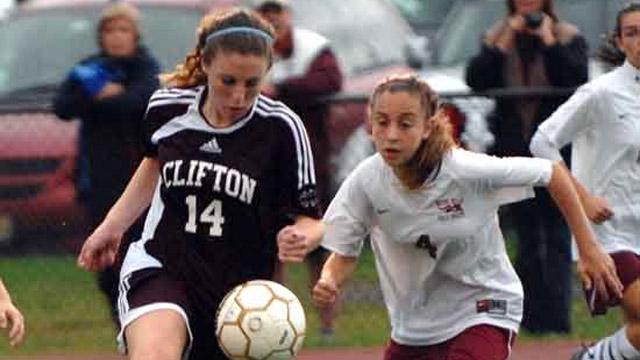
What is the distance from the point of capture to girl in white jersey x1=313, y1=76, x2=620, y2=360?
898cm

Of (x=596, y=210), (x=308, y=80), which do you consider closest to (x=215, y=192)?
(x=596, y=210)

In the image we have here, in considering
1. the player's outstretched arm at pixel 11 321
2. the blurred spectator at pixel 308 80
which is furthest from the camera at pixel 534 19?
the player's outstretched arm at pixel 11 321

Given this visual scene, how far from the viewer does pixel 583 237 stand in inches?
359

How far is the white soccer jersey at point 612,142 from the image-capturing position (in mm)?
10922

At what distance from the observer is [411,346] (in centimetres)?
923

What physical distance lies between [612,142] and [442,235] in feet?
6.98

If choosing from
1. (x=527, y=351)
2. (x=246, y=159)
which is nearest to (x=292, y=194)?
(x=246, y=159)

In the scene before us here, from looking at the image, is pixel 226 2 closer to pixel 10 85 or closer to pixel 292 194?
pixel 10 85

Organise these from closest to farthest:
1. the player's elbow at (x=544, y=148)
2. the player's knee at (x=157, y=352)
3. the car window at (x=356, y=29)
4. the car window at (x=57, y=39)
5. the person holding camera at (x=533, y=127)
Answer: the player's knee at (x=157, y=352) < the player's elbow at (x=544, y=148) < the person holding camera at (x=533, y=127) < the car window at (x=57, y=39) < the car window at (x=356, y=29)

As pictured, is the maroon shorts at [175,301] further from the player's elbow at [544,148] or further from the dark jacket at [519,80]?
the dark jacket at [519,80]

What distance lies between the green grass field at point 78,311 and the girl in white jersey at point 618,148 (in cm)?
268

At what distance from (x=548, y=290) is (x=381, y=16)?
4.80 m

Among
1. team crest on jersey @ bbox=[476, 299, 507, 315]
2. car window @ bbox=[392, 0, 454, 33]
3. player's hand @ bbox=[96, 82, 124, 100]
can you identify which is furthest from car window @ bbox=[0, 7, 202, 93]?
car window @ bbox=[392, 0, 454, 33]

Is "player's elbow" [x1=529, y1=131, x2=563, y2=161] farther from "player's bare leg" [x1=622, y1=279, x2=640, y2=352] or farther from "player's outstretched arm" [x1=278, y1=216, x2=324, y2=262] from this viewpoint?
"player's outstretched arm" [x1=278, y1=216, x2=324, y2=262]
